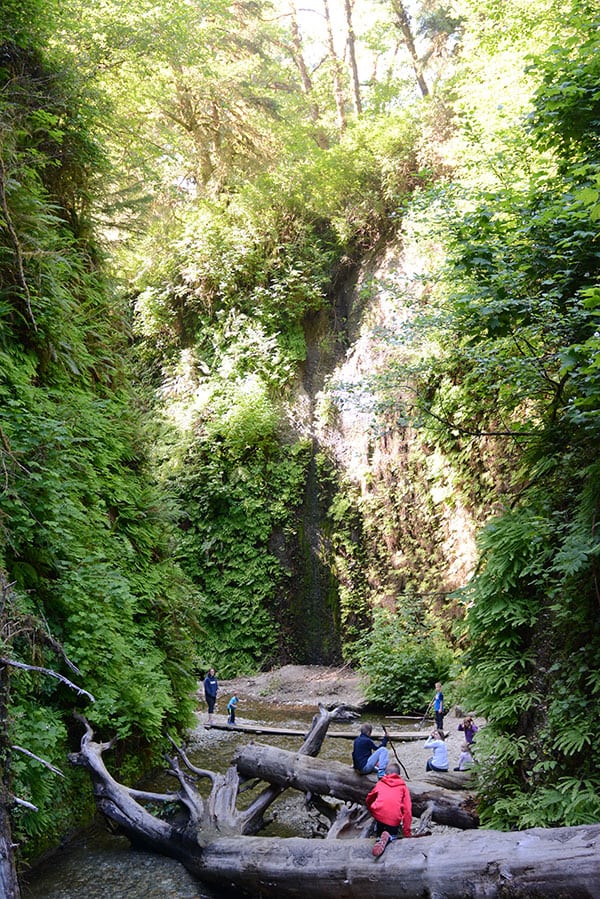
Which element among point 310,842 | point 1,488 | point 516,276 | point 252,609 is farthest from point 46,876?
point 252,609

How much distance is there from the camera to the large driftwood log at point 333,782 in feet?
21.3

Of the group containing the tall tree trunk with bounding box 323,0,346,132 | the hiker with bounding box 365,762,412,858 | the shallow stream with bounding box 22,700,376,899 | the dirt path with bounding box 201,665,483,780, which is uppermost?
the tall tree trunk with bounding box 323,0,346,132

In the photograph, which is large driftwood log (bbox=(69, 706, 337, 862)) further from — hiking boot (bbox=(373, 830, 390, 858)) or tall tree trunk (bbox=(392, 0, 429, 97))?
tall tree trunk (bbox=(392, 0, 429, 97))

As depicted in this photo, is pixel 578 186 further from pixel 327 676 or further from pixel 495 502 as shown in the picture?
pixel 327 676

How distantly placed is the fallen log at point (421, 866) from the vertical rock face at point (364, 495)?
26.8 ft

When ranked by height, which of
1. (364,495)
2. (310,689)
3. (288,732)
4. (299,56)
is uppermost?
(299,56)

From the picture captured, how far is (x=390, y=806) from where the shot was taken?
554 cm

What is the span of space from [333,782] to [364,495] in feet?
34.4

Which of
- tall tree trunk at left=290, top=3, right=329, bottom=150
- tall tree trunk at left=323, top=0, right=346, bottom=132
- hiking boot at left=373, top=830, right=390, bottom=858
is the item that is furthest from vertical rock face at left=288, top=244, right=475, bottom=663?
tall tree trunk at left=290, top=3, right=329, bottom=150

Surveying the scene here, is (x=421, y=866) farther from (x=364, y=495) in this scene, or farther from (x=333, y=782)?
(x=364, y=495)

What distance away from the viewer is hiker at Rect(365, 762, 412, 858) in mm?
5520

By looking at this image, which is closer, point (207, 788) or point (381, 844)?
point (381, 844)

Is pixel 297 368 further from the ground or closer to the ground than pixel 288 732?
further from the ground

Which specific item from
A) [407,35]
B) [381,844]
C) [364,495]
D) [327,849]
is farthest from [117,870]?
[407,35]
